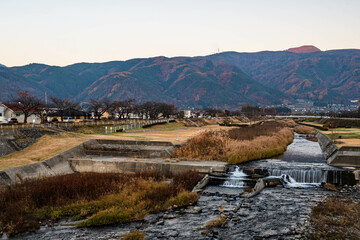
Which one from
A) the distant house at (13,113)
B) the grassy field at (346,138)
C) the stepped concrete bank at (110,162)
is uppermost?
the distant house at (13,113)

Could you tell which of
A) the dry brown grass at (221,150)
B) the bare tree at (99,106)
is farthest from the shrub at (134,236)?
the bare tree at (99,106)

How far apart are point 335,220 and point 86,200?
611 inches

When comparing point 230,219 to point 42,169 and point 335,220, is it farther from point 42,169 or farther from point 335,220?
point 42,169

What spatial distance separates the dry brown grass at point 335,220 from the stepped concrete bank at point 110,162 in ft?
39.2

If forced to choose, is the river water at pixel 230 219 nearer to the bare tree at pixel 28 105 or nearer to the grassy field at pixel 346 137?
the grassy field at pixel 346 137

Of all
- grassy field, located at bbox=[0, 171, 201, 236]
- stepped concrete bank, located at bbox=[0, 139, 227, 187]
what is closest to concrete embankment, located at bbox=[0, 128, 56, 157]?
stepped concrete bank, located at bbox=[0, 139, 227, 187]

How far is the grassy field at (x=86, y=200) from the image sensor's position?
16812mm

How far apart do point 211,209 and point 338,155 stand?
2076 cm

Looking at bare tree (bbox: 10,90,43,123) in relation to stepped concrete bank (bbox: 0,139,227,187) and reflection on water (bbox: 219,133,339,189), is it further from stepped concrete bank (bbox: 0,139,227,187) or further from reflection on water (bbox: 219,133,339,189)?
reflection on water (bbox: 219,133,339,189)

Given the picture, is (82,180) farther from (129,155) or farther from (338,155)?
(338,155)

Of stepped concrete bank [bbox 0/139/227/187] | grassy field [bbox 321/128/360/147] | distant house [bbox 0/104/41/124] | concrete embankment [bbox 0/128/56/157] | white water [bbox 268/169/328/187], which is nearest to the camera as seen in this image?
white water [bbox 268/169/328/187]

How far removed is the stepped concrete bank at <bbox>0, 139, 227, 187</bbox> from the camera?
26.9 metres

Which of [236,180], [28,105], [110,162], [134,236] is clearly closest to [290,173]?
[236,180]

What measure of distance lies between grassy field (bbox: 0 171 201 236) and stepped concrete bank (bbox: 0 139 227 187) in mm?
4259
